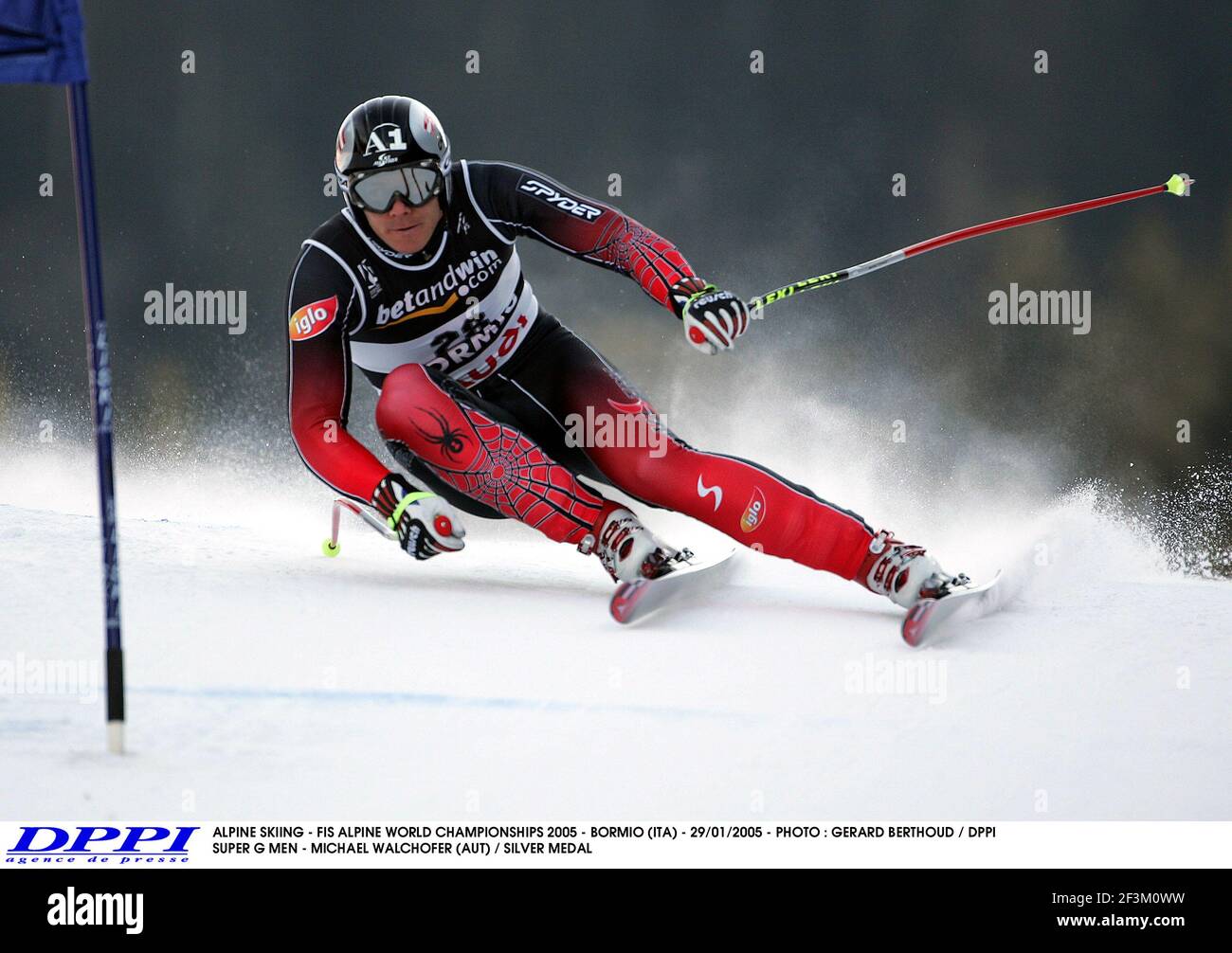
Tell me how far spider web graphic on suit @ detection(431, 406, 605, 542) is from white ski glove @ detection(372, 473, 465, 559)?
0.87 feet

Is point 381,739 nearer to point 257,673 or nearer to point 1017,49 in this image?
point 257,673

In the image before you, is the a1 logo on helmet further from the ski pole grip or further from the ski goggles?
the ski pole grip

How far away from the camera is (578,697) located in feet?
9.64

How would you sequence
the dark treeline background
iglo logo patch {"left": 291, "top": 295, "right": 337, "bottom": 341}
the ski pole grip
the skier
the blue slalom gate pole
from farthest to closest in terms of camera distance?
the dark treeline background < iglo logo patch {"left": 291, "top": 295, "right": 337, "bottom": 341} < the skier < the ski pole grip < the blue slalom gate pole

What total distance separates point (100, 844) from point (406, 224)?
6.19 feet

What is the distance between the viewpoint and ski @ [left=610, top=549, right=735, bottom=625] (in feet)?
11.1

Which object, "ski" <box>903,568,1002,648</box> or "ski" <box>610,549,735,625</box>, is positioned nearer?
"ski" <box>903,568,1002,648</box>

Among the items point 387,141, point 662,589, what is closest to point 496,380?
point 387,141

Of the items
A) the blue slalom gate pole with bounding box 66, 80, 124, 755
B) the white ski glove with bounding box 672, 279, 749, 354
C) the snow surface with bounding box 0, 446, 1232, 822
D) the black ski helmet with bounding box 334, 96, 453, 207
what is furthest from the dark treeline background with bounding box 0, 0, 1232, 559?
the blue slalom gate pole with bounding box 66, 80, 124, 755

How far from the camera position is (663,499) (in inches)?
144

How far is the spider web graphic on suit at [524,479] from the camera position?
3.60 meters

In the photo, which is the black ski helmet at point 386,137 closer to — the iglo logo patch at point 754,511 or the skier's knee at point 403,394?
the skier's knee at point 403,394

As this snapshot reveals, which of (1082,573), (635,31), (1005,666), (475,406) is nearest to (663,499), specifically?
(475,406)

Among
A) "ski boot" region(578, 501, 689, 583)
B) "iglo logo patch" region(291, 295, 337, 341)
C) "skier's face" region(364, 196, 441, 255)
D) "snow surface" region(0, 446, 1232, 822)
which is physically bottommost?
"snow surface" region(0, 446, 1232, 822)
